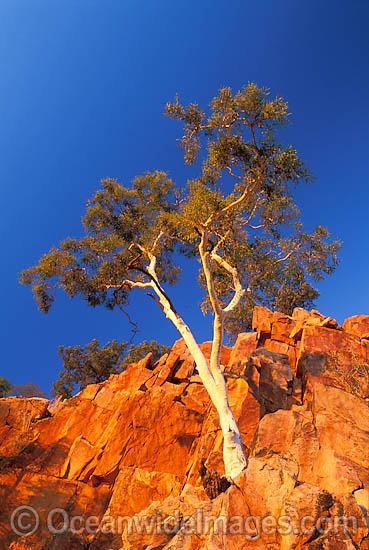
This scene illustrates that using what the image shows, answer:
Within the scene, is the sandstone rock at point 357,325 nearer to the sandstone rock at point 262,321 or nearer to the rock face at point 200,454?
the rock face at point 200,454

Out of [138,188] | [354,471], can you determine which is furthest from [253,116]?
[354,471]

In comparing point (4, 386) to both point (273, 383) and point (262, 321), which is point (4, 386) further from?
point (273, 383)

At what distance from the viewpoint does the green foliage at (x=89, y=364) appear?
3481 centimetres

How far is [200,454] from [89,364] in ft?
84.4

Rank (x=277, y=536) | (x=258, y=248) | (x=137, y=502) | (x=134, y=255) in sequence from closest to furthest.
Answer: (x=277, y=536), (x=137, y=502), (x=258, y=248), (x=134, y=255)

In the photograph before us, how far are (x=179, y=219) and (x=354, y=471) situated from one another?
14.3 m

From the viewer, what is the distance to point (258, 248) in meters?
21.2

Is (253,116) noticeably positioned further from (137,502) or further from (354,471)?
(137,502)

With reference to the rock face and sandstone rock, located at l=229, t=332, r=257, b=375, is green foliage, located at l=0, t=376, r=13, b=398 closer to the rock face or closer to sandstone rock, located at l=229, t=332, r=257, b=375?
the rock face

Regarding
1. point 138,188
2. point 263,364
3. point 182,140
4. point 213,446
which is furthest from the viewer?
point 138,188

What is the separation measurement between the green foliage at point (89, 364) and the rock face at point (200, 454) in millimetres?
16378

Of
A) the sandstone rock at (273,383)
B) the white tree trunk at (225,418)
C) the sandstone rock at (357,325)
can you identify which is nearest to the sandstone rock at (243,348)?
the sandstone rock at (273,383)

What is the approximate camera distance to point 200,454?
13.1m

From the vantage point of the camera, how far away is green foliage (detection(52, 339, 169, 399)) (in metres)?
34.8
